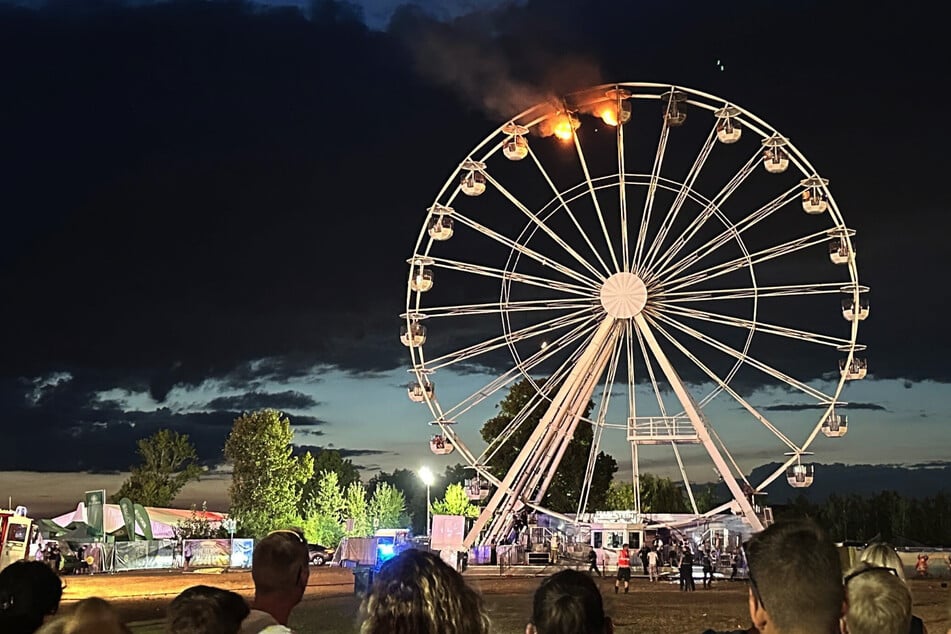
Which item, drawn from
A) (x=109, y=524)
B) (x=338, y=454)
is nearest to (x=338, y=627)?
(x=109, y=524)

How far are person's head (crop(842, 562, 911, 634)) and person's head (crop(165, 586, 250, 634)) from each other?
2579mm

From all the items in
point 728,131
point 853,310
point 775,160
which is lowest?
point 853,310

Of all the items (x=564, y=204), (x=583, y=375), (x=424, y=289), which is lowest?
(x=583, y=375)

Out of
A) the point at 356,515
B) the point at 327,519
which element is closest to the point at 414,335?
→ the point at 327,519

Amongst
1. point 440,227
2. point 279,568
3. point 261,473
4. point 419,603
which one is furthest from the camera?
point 261,473

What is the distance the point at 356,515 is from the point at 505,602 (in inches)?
2535

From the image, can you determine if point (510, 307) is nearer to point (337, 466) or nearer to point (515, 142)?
point (515, 142)

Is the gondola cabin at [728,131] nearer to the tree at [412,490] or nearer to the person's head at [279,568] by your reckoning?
the person's head at [279,568]

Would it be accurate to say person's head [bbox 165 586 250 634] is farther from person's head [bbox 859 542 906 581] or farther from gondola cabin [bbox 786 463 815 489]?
gondola cabin [bbox 786 463 815 489]

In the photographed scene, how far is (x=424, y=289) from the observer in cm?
4250

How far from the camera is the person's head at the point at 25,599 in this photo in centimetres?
500

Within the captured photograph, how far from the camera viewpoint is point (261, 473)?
7781 centimetres

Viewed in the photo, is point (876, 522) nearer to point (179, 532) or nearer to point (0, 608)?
point (179, 532)

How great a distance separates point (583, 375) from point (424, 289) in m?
6.91
